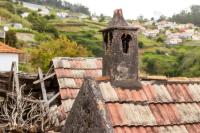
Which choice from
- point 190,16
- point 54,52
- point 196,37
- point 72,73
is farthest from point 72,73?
point 190,16

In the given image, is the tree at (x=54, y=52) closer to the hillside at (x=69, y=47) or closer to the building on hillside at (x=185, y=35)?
the hillside at (x=69, y=47)

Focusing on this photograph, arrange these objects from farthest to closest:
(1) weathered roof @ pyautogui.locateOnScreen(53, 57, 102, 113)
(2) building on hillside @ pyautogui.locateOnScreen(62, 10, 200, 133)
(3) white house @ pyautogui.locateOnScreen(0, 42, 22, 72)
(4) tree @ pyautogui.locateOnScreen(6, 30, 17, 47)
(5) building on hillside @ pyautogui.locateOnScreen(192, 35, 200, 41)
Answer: (5) building on hillside @ pyautogui.locateOnScreen(192, 35, 200, 41)
(4) tree @ pyautogui.locateOnScreen(6, 30, 17, 47)
(3) white house @ pyautogui.locateOnScreen(0, 42, 22, 72)
(1) weathered roof @ pyautogui.locateOnScreen(53, 57, 102, 113)
(2) building on hillside @ pyautogui.locateOnScreen(62, 10, 200, 133)

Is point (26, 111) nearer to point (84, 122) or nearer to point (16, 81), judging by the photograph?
point (16, 81)

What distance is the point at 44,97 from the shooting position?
15.0 m

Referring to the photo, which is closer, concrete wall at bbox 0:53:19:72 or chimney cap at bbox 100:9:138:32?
chimney cap at bbox 100:9:138:32

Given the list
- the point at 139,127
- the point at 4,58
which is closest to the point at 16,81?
the point at 139,127

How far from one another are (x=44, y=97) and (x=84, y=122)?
8.64m

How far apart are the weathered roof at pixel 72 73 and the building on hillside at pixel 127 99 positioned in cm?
613

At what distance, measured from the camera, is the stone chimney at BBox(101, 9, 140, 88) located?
7.44 meters

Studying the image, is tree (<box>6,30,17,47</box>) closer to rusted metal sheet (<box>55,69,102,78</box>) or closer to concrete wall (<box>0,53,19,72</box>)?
concrete wall (<box>0,53,19,72</box>)

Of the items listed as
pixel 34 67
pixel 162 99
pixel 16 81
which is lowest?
pixel 34 67

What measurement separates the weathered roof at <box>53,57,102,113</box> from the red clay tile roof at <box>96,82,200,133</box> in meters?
6.47

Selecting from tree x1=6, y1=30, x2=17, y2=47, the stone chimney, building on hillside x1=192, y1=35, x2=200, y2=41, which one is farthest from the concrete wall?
building on hillside x1=192, y1=35, x2=200, y2=41

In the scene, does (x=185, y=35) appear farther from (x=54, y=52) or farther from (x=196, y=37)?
(x=54, y=52)
